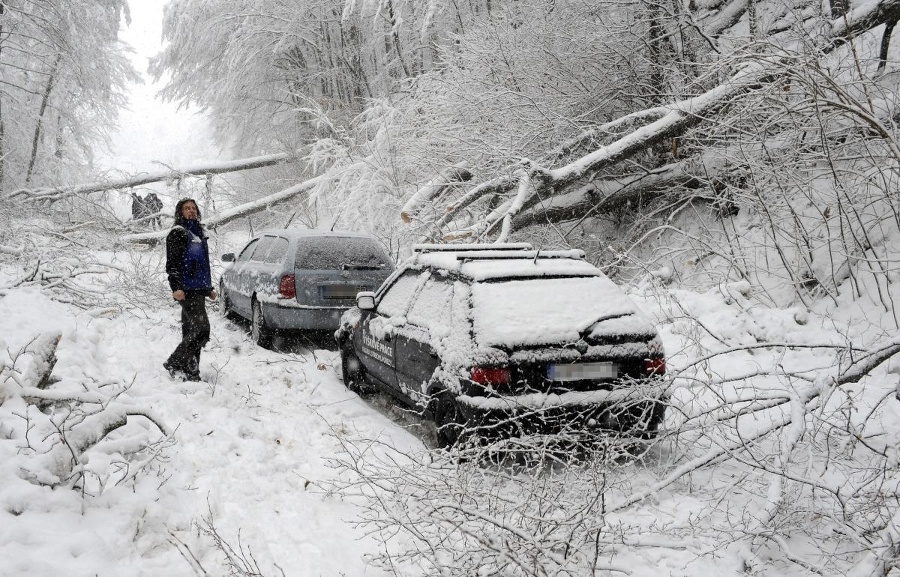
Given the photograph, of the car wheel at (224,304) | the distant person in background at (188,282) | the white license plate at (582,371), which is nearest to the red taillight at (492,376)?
the white license plate at (582,371)

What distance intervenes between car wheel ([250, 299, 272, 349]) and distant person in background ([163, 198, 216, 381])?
179 cm

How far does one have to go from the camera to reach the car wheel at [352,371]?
6.63 m

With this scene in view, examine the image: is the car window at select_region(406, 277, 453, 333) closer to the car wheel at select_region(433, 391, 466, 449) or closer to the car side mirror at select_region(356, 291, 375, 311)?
the car wheel at select_region(433, 391, 466, 449)

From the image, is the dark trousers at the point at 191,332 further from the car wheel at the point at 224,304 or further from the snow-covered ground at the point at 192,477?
the car wheel at the point at 224,304

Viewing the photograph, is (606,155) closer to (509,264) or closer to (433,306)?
(509,264)

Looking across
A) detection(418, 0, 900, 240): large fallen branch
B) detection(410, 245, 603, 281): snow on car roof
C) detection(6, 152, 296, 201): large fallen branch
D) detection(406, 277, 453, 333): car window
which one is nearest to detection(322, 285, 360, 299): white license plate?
detection(418, 0, 900, 240): large fallen branch

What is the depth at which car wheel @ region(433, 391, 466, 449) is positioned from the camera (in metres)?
4.37

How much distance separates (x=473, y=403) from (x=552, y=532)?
1299 mm

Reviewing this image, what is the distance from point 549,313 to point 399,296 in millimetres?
1966

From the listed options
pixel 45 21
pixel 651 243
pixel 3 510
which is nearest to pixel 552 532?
pixel 3 510

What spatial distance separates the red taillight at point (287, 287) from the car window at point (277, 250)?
491mm

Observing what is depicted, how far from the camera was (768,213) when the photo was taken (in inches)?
288

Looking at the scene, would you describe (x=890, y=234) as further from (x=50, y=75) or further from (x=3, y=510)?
(x=50, y=75)

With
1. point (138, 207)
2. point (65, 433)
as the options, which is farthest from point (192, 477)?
point (138, 207)
